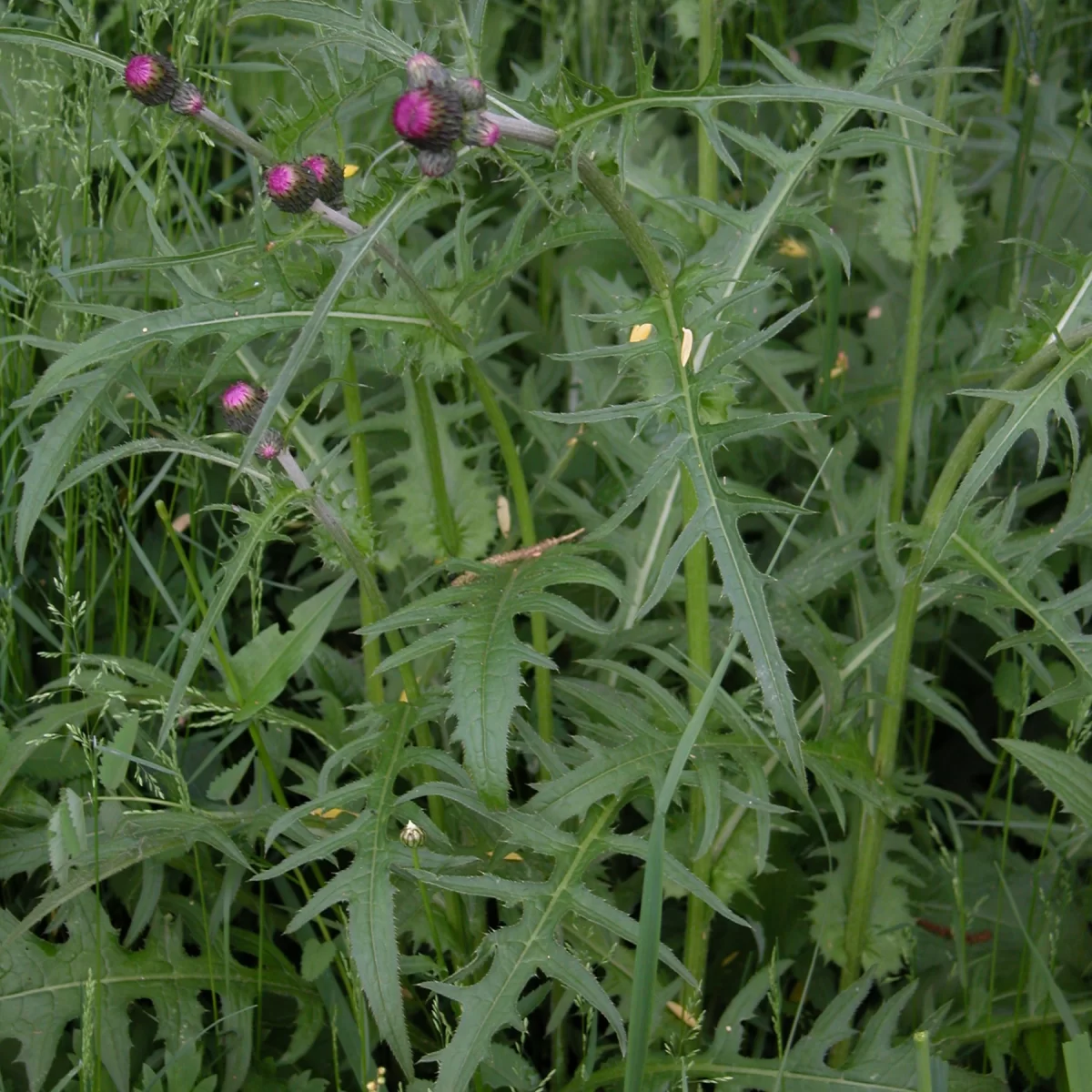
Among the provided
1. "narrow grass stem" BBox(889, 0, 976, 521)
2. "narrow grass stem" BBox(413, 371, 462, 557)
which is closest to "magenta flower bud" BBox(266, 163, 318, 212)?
"narrow grass stem" BBox(413, 371, 462, 557)

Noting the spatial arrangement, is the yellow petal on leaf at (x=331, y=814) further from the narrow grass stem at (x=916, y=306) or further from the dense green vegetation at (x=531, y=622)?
the narrow grass stem at (x=916, y=306)

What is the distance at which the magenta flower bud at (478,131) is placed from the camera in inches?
51.4

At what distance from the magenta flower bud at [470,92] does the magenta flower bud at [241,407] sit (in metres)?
0.51

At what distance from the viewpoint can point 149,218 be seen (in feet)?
5.17

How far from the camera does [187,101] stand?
154cm

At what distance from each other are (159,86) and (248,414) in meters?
0.41

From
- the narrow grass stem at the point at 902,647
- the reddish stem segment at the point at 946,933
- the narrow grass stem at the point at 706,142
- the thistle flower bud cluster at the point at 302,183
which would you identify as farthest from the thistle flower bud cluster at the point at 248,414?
the reddish stem segment at the point at 946,933

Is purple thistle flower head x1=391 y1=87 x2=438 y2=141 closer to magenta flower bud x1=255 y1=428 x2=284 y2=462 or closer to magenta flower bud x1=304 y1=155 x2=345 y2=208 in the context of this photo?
magenta flower bud x1=304 y1=155 x2=345 y2=208

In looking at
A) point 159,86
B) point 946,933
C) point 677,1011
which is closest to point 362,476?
point 159,86

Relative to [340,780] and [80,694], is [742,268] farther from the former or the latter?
[80,694]

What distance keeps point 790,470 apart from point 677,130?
4.16 feet

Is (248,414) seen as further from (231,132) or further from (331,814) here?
(331,814)

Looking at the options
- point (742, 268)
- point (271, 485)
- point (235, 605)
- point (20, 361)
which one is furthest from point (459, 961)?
point (20, 361)

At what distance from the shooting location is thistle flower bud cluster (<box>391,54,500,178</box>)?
127 cm
